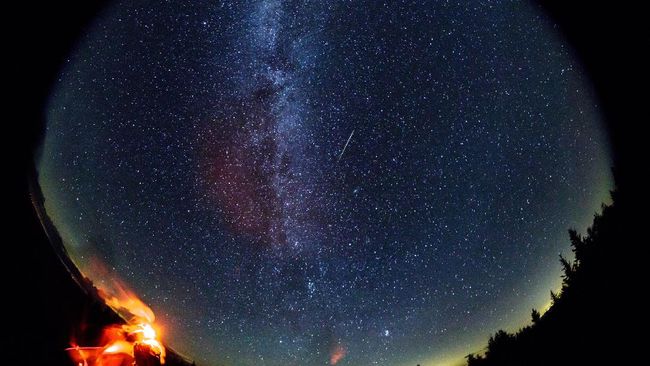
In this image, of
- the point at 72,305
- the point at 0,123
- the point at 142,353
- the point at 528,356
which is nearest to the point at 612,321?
the point at 528,356

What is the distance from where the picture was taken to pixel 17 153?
4695 millimetres

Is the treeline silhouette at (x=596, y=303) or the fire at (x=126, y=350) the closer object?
the fire at (x=126, y=350)

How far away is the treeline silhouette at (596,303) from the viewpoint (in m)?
6.74

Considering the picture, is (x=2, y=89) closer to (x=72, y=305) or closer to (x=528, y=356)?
(x=72, y=305)

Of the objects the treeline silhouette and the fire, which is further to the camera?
the treeline silhouette

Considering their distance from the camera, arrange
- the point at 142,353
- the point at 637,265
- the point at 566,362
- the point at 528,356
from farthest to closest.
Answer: the point at 528,356 → the point at 566,362 → the point at 637,265 → the point at 142,353

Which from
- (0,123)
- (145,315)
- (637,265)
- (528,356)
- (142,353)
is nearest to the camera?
(142,353)

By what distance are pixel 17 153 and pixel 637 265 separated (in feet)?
38.2

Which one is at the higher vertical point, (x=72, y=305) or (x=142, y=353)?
(x=72, y=305)

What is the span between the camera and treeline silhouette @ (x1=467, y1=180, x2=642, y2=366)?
22.1ft

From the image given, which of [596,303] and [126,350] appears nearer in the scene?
[126,350]

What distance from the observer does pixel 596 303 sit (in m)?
7.69

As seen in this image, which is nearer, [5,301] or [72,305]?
[5,301]

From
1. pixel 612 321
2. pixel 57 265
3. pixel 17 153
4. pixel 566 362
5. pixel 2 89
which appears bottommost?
pixel 566 362
